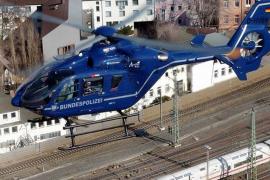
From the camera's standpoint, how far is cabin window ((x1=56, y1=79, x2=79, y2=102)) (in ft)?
64.7

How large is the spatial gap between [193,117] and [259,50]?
21811mm

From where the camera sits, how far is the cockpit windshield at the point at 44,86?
19484mm

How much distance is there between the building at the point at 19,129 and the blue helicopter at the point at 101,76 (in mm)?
20202

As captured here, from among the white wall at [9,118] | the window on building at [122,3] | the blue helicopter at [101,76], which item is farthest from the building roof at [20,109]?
the window on building at [122,3]

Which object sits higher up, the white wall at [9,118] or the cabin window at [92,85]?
the cabin window at [92,85]

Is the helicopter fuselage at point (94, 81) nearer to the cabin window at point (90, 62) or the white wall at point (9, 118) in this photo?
the cabin window at point (90, 62)

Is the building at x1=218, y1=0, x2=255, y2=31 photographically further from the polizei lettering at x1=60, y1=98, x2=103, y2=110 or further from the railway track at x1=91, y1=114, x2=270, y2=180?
the polizei lettering at x1=60, y1=98, x2=103, y2=110

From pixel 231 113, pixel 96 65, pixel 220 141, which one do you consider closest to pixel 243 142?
pixel 220 141

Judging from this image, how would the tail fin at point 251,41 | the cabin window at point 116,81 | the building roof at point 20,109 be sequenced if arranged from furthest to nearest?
the building roof at point 20,109 → the tail fin at point 251,41 → the cabin window at point 116,81

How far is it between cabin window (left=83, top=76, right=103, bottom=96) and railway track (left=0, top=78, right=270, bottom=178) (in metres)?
13.5

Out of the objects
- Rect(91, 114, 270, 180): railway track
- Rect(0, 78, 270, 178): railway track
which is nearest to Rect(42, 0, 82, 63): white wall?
Rect(0, 78, 270, 178): railway track

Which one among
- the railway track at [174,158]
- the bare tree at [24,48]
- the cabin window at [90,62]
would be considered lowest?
the railway track at [174,158]

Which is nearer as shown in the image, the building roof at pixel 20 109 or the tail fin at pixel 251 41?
the tail fin at pixel 251 41

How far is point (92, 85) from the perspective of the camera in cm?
2025
